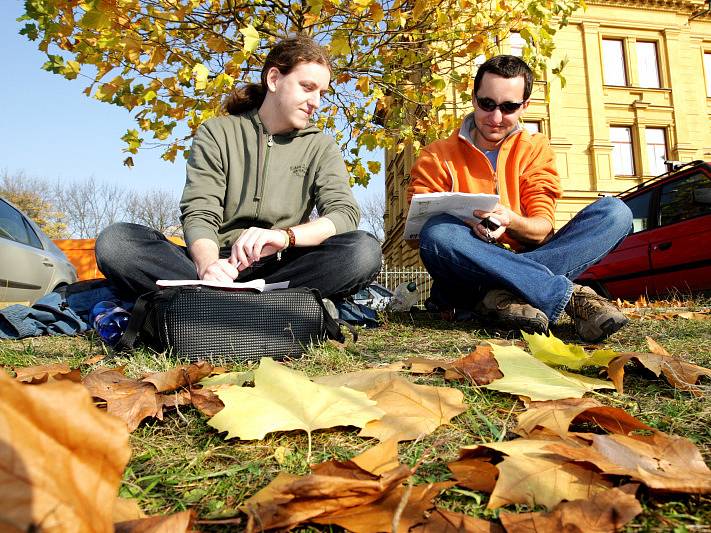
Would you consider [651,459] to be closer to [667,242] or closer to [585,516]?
[585,516]

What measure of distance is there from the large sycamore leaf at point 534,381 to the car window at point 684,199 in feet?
15.1

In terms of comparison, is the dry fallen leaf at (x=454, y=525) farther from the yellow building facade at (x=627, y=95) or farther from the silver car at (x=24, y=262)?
the yellow building facade at (x=627, y=95)

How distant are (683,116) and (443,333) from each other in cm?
1859

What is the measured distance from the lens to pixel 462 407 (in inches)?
38.5

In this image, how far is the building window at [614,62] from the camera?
1697cm

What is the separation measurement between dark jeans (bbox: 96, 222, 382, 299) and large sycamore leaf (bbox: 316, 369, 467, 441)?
4.20ft

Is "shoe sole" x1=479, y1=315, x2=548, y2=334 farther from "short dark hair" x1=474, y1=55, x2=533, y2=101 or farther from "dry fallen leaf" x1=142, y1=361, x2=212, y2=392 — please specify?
"dry fallen leaf" x1=142, y1=361, x2=212, y2=392

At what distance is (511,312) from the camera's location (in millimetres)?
2271

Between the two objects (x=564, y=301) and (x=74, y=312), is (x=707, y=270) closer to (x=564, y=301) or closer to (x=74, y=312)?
(x=564, y=301)

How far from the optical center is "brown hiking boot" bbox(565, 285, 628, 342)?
2035 mm

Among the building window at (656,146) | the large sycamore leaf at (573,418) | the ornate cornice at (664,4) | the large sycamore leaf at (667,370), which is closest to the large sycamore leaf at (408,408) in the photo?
the large sycamore leaf at (573,418)

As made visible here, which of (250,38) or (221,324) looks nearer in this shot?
(221,324)

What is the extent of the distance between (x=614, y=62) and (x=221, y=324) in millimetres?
19424

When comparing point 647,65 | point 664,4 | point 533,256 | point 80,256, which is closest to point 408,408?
point 533,256
